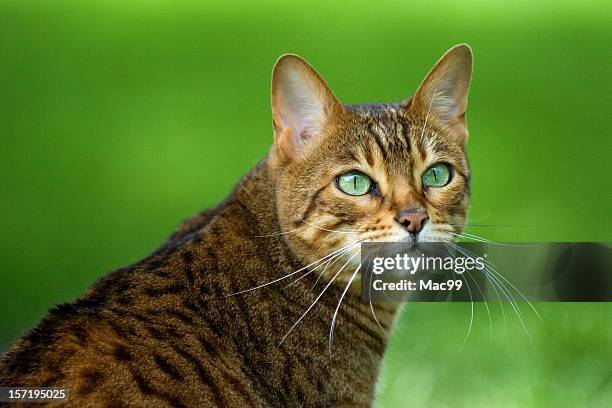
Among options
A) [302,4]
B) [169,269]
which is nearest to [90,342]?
[169,269]

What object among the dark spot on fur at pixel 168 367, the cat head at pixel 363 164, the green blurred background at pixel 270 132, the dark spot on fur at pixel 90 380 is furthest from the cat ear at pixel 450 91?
the dark spot on fur at pixel 90 380

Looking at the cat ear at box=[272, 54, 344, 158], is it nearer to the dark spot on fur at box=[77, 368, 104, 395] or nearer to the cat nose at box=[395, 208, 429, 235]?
the cat nose at box=[395, 208, 429, 235]

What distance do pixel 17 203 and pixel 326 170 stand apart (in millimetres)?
1058

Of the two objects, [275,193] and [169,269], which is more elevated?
[275,193]

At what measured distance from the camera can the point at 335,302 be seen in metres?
2.28

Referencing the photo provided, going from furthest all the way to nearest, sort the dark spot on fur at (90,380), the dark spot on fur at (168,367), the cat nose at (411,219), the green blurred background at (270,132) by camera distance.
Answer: the green blurred background at (270,132), the cat nose at (411,219), the dark spot on fur at (168,367), the dark spot on fur at (90,380)

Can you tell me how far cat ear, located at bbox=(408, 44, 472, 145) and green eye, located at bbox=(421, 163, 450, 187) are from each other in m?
0.13

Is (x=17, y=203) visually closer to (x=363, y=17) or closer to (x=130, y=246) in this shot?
(x=130, y=246)

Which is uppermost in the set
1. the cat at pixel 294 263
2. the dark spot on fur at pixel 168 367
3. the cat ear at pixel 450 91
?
the cat ear at pixel 450 91

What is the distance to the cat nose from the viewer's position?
7.02ft

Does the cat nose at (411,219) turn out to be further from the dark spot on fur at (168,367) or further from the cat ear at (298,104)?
the dark spot on fur at (168,367)

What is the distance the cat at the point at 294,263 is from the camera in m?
2.03

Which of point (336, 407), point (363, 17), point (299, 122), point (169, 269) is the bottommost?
point (336, 407)

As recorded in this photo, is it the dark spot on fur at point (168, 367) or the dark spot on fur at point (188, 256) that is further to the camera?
the dark spot on fur at point (188, 256)
